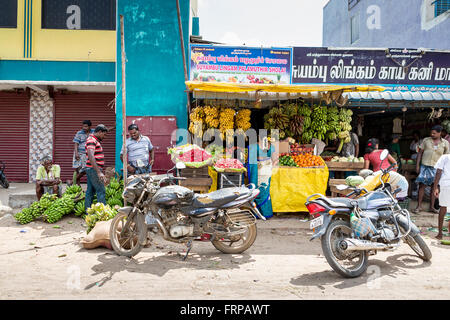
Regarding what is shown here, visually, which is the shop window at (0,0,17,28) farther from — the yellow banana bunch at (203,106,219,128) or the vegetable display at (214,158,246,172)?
the vegetable display at (214,158,246,172)

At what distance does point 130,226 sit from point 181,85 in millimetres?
5546

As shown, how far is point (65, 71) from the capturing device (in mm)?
10398

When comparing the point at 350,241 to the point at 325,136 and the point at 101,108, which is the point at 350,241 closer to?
the point at 325,136

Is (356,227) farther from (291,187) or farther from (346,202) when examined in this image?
(291,187)

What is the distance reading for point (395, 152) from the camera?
32.9 feet

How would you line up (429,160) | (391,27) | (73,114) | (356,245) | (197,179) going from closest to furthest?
(356,245), (197,179), (429,160), (73,114), (391,27)

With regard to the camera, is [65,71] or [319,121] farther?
[65,71]

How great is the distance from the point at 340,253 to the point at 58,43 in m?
10.4

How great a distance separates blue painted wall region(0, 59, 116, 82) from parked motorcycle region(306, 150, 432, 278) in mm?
8381

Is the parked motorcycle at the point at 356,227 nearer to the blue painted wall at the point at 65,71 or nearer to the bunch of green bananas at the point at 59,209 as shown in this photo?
the bunch of green bananas at the point at 59,209

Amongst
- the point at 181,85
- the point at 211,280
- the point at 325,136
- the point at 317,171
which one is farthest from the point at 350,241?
the point at 181,85

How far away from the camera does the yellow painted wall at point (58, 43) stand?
10.4 metres

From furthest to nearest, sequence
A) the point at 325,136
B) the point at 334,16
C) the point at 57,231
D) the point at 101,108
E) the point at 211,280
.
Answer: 1. the point at 334,16
2. the point at 101,108
3. the point at 325,136
4. the point at 57,231
5. the point at 211,280

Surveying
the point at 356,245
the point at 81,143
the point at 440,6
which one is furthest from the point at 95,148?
the point at 440,6
